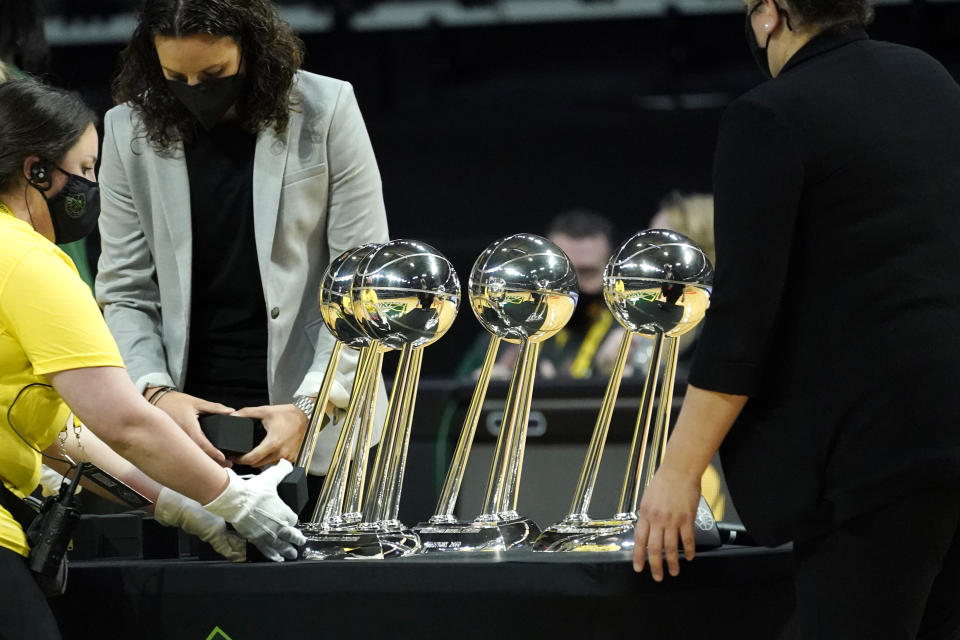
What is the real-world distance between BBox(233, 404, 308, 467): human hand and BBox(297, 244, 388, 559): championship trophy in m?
0.15

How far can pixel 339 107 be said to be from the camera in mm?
2246

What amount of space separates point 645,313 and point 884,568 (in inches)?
18.1

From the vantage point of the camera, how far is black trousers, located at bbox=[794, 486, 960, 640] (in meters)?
1.40

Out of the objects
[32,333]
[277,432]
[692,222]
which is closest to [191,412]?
→ [277,432]

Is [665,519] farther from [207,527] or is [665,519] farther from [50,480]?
[50,480]

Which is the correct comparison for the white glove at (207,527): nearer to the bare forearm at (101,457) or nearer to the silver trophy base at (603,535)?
the bare forearm at (101,457)

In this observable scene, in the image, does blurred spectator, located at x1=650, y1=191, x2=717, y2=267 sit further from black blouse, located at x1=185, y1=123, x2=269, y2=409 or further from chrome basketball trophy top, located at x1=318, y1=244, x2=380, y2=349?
chrome basketball trophy top, located at x1=318, y1=244, x2=380, y2=349

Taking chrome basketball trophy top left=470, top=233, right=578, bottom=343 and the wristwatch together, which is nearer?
chrome basketball trophy top left=470, top=233, right=578, bottom=343

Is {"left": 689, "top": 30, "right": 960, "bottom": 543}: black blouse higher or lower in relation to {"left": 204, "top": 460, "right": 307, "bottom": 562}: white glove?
higher

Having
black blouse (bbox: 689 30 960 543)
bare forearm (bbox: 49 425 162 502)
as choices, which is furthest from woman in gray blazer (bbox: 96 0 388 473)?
black blouse (bbox: 689 30 960 543)

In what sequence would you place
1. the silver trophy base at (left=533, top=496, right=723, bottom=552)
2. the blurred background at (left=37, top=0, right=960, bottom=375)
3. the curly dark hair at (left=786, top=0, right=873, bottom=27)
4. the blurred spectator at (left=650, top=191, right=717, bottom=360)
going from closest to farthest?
the curly dark hair at (left=786, top=0, right=873, bottom=27) → the silver trophy base at (left=533, top=496, right=723, bottom=552) → the blurred spectator at (left=650, top=191, right=717, bottom=360) → the blurred background at (left=37, top=0, right=960, bottom=375)

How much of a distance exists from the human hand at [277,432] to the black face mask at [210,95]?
51cm

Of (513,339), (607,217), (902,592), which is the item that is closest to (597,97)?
(607,217)

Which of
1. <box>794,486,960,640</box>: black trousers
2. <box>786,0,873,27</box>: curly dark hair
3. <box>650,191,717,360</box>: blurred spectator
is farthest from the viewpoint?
<box>650,191,717,360</box>: blurred spectator
